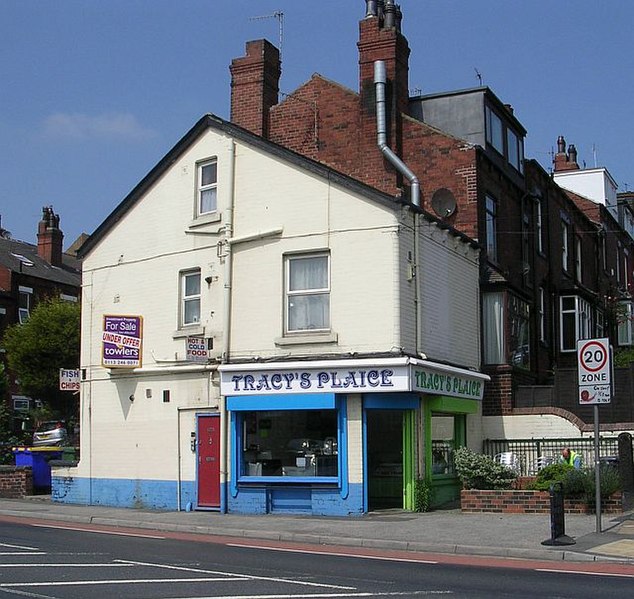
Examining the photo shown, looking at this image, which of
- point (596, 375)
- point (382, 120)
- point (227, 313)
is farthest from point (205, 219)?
point (596, 375)

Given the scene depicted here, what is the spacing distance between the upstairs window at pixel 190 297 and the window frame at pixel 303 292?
2.60 m

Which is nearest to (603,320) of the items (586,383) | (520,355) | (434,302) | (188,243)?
(520,355)

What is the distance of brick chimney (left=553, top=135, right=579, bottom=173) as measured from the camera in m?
47.3

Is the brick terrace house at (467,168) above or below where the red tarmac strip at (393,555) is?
above

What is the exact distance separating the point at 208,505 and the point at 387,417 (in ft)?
14.8

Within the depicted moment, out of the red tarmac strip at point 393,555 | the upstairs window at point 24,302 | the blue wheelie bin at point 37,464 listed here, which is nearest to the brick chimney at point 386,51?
the blue wheelie bin at point 37,464

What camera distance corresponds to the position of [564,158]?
47.9 m

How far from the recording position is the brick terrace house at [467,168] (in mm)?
24719

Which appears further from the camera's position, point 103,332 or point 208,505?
point 103,332

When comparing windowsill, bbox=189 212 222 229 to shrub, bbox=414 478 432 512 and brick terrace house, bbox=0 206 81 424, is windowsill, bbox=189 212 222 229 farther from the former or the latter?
brick terrace house, bbox=0 206 81 424

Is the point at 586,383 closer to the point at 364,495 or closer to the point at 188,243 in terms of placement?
the point at 364,495

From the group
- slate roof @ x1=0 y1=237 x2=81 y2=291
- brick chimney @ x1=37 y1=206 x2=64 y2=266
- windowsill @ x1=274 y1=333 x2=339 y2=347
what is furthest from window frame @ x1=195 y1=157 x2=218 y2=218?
brick chimney @ x1=37 y1=206 x2=64 y2=266

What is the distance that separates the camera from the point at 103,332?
76.0 feet

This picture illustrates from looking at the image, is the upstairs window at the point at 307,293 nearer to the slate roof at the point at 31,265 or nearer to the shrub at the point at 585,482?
the shrub at the point at 585,482
